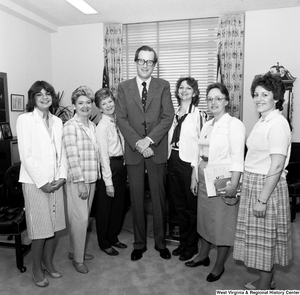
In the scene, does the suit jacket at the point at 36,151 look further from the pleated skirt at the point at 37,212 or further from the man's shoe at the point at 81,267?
the man's shoe at the point at 81,267

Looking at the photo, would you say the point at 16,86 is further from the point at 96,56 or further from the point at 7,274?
the point at 7,274

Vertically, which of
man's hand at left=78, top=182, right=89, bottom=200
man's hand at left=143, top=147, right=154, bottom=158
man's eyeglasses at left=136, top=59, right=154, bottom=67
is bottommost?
man's hand at left=78, top=182, right=89, bottom=200

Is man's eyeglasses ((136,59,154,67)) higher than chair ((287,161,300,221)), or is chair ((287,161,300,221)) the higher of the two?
man's eyeglasses ((136,59,154,67))

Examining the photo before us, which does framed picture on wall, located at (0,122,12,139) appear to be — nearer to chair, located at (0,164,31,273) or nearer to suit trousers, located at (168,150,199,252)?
chair, located at (0,164,31,273)

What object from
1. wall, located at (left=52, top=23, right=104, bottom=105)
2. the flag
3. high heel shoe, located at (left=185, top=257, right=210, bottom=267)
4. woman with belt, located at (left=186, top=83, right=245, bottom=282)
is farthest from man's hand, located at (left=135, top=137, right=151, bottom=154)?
wall, located at (left=52, top=23, right=104, bottom=105)

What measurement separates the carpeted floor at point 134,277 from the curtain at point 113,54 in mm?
3450

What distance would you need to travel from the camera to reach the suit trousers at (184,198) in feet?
8.20

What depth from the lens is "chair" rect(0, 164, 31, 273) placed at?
2.41 m

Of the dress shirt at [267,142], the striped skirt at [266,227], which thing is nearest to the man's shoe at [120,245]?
the striped skirt at [266,227]

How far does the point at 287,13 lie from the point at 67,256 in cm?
475

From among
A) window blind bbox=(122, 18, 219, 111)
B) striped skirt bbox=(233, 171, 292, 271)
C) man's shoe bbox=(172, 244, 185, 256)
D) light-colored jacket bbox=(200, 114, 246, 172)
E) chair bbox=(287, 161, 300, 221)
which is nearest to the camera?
striped skirt bbox=(233, 171, 292, 271)

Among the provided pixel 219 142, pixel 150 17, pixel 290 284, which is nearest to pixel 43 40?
pixel 150 17

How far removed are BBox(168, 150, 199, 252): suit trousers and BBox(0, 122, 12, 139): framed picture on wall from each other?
2721 millimetres

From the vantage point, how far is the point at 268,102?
6.01 feet
